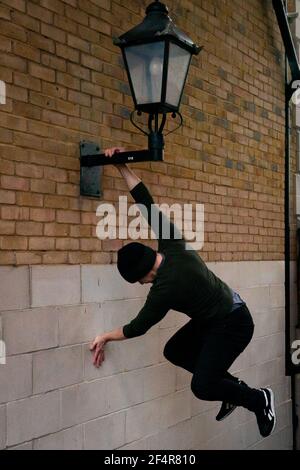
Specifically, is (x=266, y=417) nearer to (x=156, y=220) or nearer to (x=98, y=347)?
(x=98, y=347)

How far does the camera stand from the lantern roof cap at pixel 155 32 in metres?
3.49

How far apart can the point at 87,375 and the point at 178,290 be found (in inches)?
31.2

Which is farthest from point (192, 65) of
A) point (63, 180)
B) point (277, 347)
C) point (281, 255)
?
point (277, 347)

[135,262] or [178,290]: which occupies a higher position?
[135,262]

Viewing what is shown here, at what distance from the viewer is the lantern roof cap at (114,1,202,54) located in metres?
Result: 3.49

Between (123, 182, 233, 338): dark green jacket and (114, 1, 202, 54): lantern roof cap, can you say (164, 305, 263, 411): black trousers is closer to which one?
(123, 182, 233, 338): dark green jacket

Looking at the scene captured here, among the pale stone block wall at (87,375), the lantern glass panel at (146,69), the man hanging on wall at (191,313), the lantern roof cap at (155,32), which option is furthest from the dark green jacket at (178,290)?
the lantern roof cap at (155,32)

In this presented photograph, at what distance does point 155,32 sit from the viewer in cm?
349

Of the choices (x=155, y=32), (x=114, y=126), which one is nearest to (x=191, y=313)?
(x=114, y=126)

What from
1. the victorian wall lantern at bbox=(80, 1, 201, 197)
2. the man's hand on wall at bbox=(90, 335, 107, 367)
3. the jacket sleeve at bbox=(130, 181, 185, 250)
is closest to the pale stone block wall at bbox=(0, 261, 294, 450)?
the man's hand on wall at bbox=(90, 335, 107, 367)

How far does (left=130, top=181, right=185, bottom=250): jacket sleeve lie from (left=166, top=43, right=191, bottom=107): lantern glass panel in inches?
24.2
